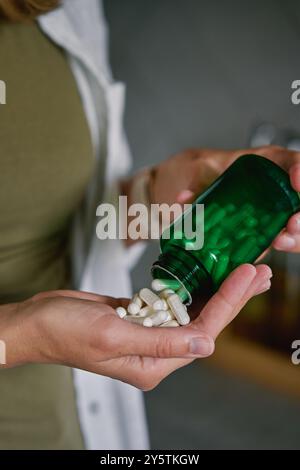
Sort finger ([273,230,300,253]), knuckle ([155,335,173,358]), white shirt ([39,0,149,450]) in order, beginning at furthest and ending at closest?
1. white shirt ([39,0,149,450])
2. finger ([273,230,300,253])
3. knuckle ([155,335,173,358])

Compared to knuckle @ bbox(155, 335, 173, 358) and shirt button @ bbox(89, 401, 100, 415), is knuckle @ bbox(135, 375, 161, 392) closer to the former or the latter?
knuckle @ bbox(155, 335, 173, 358)

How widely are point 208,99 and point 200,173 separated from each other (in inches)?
36.9

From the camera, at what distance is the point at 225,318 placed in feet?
1.46

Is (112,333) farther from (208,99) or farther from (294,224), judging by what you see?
(208,99)

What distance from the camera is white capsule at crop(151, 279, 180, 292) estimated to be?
51 centimetres

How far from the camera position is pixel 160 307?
49 centimetres

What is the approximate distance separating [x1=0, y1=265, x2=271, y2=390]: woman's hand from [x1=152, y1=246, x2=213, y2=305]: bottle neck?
0.15 ft

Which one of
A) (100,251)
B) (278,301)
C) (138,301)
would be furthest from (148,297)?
(278,301)

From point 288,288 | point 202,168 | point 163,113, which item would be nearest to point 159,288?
point 202,168

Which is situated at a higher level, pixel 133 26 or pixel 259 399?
pixel 133 26

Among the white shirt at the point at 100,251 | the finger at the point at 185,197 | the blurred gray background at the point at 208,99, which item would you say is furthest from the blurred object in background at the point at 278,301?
the finger at the point at 185,197

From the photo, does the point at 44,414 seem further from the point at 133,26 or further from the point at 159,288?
the point at 133,26

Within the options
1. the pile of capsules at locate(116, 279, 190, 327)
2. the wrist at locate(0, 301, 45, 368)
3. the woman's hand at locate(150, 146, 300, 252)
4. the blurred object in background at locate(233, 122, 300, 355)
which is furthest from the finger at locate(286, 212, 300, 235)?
the blurred object in background at locate(233, 122, 300, 355)

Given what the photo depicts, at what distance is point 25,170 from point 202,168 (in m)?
0.18
